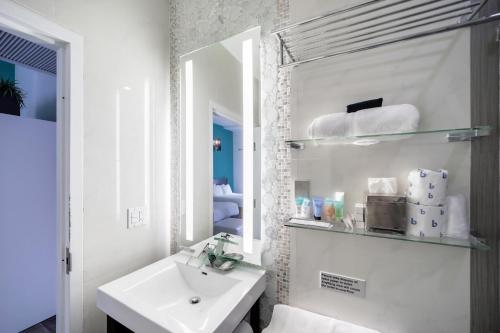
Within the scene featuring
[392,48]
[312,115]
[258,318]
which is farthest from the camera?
[258,318]

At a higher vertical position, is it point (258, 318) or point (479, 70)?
point (479, 70)

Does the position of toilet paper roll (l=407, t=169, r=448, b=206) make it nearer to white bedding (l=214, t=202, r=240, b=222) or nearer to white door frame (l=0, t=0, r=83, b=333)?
white bedding (l=214, t=202, r=240, b=222)

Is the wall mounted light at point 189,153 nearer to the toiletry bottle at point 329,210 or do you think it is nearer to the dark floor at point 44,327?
the toiletry bottle at point 329,210

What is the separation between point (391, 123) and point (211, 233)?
1019mm

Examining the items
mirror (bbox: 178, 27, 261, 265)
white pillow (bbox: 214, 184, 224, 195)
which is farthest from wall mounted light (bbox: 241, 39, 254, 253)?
white pillow (bbox: 214, 184, 224, 195)

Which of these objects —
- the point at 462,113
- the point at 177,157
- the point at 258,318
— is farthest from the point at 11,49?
the point at 462,113

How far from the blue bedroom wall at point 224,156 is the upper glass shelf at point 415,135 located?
38 cm

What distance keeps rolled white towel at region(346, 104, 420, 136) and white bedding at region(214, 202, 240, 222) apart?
2.26 ft

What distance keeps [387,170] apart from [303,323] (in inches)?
26.9

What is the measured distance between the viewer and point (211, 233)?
1.23m

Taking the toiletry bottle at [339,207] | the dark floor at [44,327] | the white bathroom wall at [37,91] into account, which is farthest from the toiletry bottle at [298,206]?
the white bathroom wall at [37,91]

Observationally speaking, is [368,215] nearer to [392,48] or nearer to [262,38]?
[392,48]

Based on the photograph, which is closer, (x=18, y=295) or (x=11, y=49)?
(x=18, y=295)

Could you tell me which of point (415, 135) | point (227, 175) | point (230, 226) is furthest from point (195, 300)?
point (415, 135)
